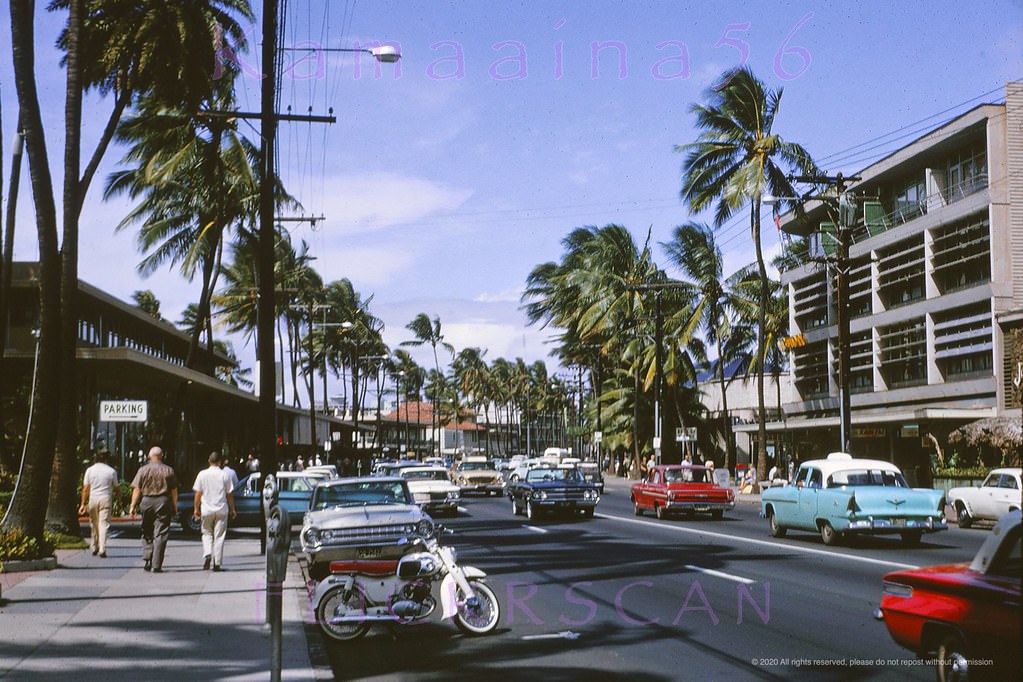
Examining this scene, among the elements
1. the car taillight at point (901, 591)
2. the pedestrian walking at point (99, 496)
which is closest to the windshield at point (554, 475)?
the pedestrian walking at point (99, 496)

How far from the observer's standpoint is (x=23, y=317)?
31.6 m

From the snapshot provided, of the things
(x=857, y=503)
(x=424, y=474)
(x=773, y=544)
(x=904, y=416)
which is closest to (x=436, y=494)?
(x=424, y=474)

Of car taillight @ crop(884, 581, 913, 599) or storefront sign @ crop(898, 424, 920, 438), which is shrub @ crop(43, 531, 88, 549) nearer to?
car taillight @ crop(884, 581, 913, 599)

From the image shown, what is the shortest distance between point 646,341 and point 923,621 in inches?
2240

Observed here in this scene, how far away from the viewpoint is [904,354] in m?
44.6

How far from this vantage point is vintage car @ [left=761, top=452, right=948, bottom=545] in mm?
19922

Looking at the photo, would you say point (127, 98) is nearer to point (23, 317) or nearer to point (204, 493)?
point (23, 317)

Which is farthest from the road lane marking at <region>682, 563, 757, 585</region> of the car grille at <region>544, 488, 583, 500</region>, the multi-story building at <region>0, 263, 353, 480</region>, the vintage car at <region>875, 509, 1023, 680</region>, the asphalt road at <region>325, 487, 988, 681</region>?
the multi-story building at <region>0, 263, 353, 480</region>

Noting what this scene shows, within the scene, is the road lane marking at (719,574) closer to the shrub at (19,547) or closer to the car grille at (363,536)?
the car grille at (363,536)

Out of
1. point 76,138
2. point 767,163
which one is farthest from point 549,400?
point 76,138

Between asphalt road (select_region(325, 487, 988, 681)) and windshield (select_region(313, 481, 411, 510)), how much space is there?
1.96 m

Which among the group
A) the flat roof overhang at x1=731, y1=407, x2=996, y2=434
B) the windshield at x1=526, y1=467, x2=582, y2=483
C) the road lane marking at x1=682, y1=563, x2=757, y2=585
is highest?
the flat roof overhang at x1=731, y1=407, x2=996, y2=434

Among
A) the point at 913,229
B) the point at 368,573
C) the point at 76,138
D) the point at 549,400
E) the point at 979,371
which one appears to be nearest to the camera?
the point at 368,573

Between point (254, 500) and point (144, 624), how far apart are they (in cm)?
1494
